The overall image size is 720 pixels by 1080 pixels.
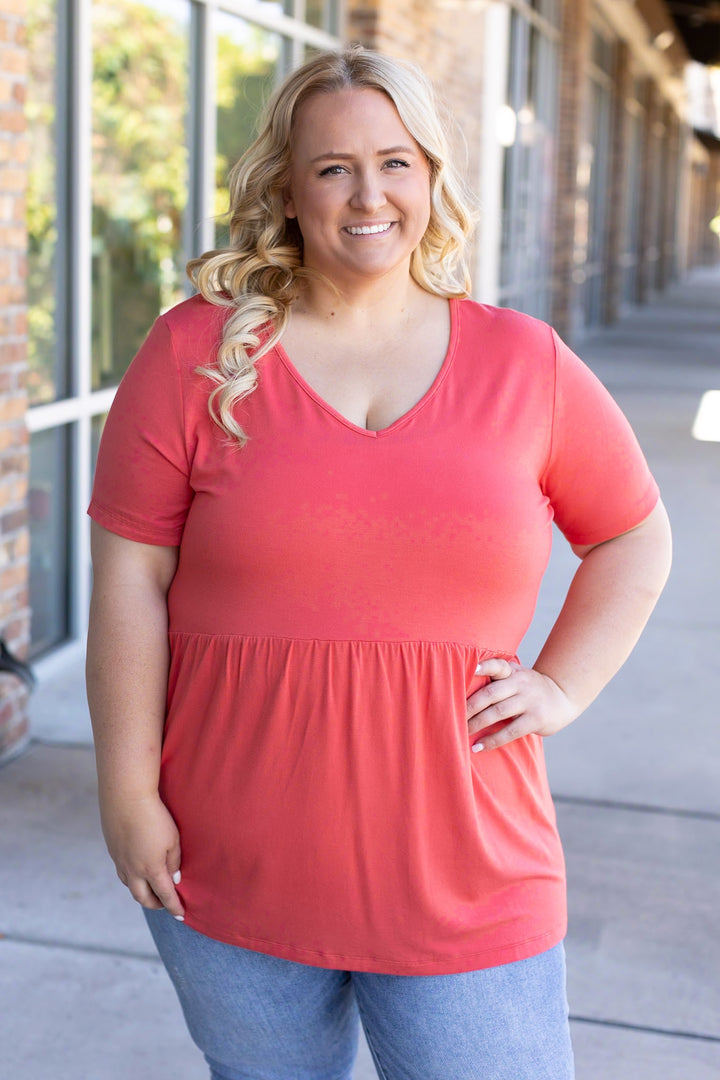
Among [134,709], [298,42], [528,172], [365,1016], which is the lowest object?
[365,1016]

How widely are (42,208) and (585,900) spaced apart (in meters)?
3.03

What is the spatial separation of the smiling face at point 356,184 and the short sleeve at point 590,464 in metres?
0.25

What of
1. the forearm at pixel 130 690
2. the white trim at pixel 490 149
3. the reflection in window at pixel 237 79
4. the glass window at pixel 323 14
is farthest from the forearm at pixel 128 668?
the white trim at pixel 490 149

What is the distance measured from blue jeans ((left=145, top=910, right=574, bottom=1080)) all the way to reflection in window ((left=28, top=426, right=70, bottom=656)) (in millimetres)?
3345

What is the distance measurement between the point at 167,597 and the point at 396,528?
0.34 meters

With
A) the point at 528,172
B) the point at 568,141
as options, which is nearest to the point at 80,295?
the point at 528,172

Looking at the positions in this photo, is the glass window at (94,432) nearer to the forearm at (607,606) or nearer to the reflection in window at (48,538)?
the reflection in window at (48,538)

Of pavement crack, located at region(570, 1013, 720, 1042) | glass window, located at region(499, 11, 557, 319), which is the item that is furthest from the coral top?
glass window, located at region(499, 11, 557, 319)

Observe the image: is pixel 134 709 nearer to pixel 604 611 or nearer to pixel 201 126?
pixel 604 611

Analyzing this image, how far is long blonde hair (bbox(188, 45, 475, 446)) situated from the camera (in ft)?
5.27

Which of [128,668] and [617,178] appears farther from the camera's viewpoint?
[617,178]

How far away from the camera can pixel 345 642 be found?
155 centimetres

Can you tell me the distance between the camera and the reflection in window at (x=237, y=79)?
625 centimetres

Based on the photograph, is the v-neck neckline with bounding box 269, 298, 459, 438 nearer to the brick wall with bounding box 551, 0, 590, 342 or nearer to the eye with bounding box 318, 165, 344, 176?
the eye with bounding box 318, 165, 344, 176
